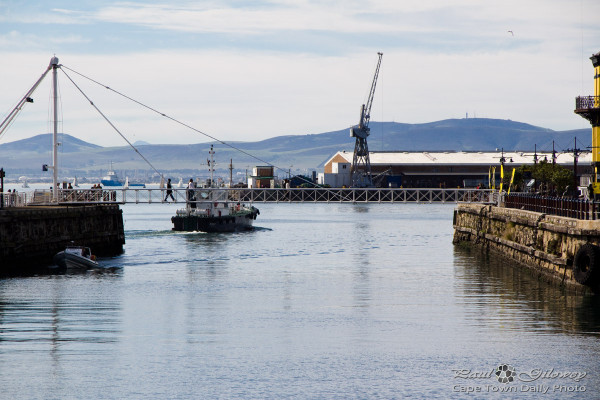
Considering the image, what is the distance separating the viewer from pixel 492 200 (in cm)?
8025

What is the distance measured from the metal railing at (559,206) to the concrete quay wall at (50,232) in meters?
34.7

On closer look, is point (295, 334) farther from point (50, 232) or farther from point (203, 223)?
point (203, 223)

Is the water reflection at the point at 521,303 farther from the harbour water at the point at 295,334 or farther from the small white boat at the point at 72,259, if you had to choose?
the small white boat at the point at 72,259

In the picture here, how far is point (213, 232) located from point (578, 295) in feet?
233

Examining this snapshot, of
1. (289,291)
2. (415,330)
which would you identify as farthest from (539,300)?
(289,291)

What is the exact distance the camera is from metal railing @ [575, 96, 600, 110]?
7831 centimetres

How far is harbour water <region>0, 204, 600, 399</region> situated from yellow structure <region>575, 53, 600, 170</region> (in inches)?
857

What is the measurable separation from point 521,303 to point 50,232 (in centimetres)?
3620

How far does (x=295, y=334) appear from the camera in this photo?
37.3 meters

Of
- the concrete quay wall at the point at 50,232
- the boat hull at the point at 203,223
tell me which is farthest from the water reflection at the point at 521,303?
the boat hull at the point at 203,223

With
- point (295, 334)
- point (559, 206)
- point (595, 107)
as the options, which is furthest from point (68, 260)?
point (595, 107)

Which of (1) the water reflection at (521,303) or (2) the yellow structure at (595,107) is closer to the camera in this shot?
(1) the water reflection at (521,303)

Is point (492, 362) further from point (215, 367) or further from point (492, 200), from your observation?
point (492, 200)

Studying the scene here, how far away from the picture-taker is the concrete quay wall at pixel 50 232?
5834 centimetres
